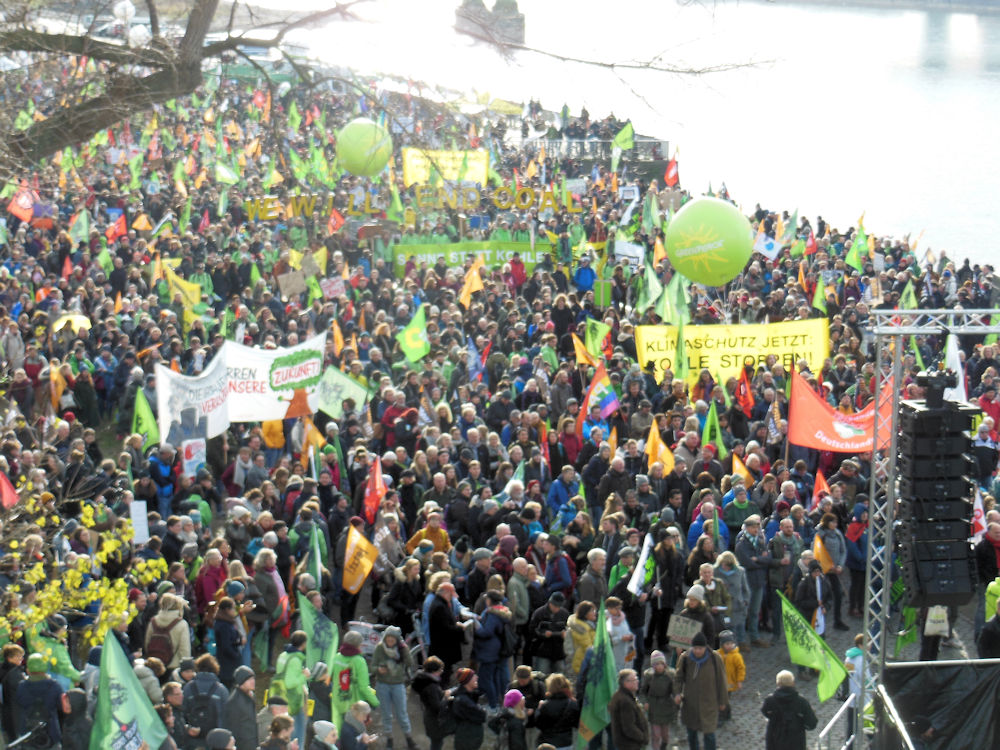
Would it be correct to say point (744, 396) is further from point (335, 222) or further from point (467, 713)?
point (335, 222)

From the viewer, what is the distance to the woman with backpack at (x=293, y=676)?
936 cm

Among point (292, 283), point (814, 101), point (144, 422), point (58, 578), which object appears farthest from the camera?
point (814, 101)

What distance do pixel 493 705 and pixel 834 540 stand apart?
328 cm

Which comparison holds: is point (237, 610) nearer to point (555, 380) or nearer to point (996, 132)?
point (555, 380)

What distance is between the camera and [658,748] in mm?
9898

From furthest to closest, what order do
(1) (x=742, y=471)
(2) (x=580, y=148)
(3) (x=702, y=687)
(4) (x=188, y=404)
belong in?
1. (2) (x=580, y=148)
2. (4) (x=188, y=404)
3. (1) (x=742, y=471)
4. (3) (x=702, y=687)

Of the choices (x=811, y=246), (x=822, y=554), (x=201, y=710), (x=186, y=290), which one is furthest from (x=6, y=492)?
(x=811, y=246)

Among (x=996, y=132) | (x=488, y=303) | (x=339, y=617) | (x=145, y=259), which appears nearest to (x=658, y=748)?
(x=339, y=617)

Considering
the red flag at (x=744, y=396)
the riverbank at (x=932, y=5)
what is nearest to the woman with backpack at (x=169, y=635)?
the red flag at (x=744, y=396)

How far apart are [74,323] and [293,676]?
8836 mm

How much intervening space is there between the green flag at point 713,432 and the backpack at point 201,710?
6.21 m

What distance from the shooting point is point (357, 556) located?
11445mm

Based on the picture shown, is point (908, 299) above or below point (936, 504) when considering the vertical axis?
below

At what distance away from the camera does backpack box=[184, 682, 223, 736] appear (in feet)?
29.5
